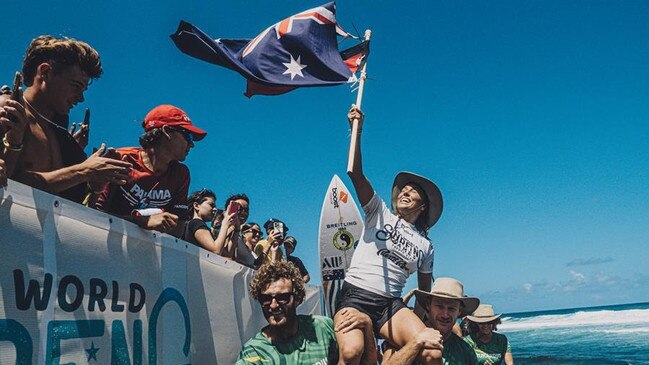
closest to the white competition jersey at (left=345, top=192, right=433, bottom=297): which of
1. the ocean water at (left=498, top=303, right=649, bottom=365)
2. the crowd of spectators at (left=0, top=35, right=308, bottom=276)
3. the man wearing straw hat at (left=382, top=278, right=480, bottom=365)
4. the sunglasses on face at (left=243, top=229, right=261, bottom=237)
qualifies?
the man wearing straw hat at (left=382, top=278, right=480, bottom=365)

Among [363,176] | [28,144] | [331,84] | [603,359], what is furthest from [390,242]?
[603,359]

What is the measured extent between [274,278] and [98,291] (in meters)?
1.41

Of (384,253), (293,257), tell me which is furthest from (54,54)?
(293,257)

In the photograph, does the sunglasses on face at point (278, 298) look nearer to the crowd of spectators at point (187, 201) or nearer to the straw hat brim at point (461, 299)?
the crowd of spectators at point (187, 201)

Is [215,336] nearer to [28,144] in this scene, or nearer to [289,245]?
[28,144]

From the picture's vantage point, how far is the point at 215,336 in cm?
373

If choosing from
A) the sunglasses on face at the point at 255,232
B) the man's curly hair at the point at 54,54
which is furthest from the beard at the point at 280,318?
the sunglasses on face at the point at 255,232

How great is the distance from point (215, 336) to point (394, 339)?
57.2 inches

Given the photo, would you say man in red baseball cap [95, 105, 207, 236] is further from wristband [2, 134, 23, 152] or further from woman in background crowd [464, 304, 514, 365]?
woman in background crowd [464, 304, 514, 365]

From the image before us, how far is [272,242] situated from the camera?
7.19 m

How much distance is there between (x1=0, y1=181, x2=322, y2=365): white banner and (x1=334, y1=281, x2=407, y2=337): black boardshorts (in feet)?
3.57

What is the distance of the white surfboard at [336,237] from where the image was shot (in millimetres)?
9281

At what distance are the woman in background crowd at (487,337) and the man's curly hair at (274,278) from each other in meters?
4.37

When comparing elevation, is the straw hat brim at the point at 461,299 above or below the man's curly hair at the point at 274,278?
below
